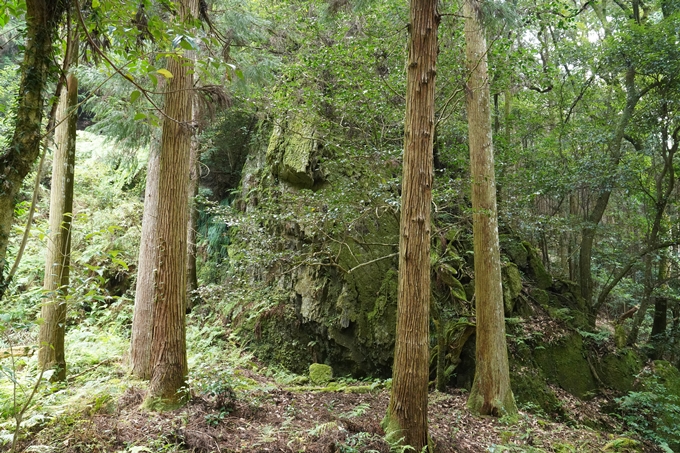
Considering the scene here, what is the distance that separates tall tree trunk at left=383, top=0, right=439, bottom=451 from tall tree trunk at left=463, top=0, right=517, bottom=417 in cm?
251

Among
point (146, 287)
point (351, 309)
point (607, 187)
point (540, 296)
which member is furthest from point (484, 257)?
point (146, 287)

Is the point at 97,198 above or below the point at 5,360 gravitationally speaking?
above

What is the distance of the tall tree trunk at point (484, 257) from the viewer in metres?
6.60

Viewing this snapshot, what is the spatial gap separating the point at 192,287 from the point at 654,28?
13645 mm

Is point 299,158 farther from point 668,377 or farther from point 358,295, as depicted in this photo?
point 668,377

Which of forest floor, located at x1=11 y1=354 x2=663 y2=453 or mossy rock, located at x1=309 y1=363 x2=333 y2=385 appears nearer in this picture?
forest floor, located at x1=11 y1=354 x2=663 y2=453

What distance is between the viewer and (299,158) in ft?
32.2

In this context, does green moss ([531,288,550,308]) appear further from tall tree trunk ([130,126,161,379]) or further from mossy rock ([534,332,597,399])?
tall tree trunk ([130,126,161,379])

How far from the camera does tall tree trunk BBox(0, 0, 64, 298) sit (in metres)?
2.34

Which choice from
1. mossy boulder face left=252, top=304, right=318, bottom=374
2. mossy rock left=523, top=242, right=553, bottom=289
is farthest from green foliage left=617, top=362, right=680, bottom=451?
mossy boulder face left=252, top=304, right=318, bottom=374

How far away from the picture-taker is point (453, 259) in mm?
9070

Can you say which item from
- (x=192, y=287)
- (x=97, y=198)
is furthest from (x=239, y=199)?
(x=97, y=198)

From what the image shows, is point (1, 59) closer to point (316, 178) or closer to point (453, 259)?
point (316, 178)

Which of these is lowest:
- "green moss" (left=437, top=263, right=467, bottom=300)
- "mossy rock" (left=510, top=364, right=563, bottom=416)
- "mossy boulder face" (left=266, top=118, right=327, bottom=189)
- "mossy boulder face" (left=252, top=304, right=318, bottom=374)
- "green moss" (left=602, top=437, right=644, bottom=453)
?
"green moss" (left=602, top=437, right=644, bottom=453)
